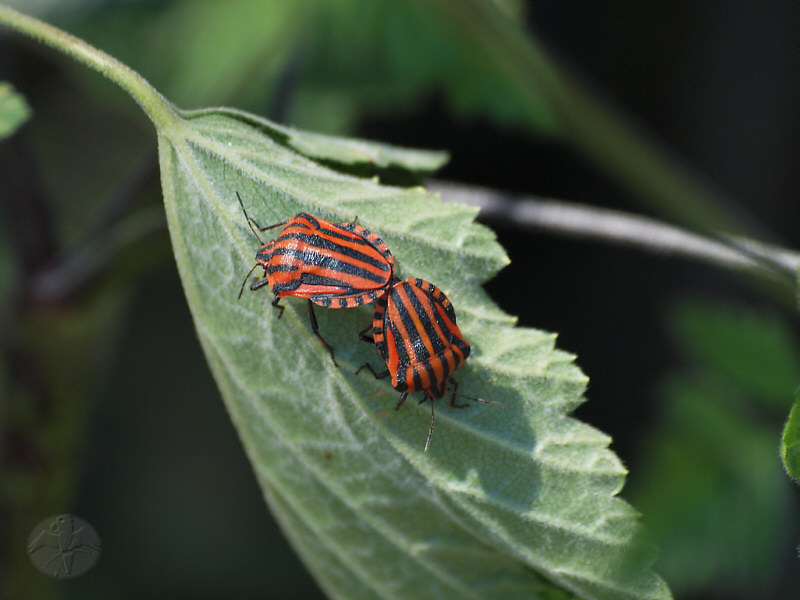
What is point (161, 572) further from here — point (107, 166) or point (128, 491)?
point (107, 166)

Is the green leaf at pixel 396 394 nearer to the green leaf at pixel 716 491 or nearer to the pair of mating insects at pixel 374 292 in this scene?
the pair of mating insects at pixel 374 292

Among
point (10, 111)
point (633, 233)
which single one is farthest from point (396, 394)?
point (10, 111)

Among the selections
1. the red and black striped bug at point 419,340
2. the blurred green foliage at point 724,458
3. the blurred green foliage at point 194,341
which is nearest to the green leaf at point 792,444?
the blurred green foliage at point 194,341

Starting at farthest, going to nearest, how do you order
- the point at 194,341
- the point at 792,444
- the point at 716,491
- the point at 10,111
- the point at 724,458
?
the point at 194,341, the point at 724,458, the point at 716,491, the point at 10,111, the point at 792,444

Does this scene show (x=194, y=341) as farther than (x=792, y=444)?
Yes

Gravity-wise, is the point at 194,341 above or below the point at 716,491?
above

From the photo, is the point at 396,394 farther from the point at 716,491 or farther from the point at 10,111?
the point at 716,491
